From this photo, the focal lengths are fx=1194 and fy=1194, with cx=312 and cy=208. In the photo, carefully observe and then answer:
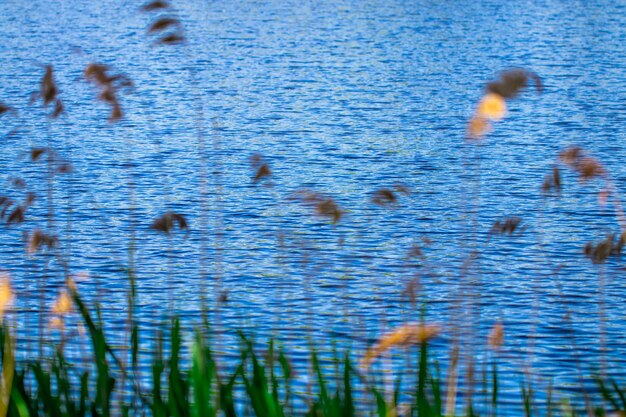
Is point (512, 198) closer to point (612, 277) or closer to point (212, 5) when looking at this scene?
point (612, 277)

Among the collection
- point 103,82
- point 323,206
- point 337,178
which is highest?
point 337,178

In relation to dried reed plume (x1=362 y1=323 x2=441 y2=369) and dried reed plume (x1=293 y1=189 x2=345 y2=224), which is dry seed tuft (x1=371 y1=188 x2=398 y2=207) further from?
dried reed plume (x1=362 y1=323 x2=441 y2=369)

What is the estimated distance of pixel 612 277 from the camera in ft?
34.1

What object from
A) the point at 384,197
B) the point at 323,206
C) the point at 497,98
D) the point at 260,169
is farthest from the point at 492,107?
the point at 260,169

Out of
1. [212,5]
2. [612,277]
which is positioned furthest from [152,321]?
[212,5]

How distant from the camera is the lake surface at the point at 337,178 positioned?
915 cm

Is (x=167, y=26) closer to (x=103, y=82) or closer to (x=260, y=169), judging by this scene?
(x=103, y=82)

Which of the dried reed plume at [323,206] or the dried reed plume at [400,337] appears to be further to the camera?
the dried reed plume at [323,206]

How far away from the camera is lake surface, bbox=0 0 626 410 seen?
9.15 meters

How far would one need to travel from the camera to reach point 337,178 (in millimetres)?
15055

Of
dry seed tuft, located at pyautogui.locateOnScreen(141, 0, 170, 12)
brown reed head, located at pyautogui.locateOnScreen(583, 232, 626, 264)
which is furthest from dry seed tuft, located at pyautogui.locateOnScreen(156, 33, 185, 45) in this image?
brown reed head, located at pyautogui.locateOnScreen(583, 232, 626, 264)

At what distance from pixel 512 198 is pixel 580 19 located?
24150mm

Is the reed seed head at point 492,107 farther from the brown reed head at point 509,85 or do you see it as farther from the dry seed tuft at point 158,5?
the dry seed tuft at point 158,5

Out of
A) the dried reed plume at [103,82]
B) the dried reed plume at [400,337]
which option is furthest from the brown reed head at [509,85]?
the dried reed plume at [103,82]
